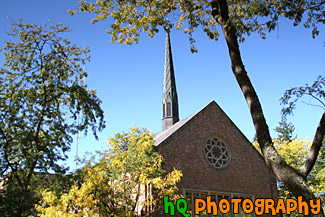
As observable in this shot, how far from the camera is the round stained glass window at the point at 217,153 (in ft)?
Answer: 68.8

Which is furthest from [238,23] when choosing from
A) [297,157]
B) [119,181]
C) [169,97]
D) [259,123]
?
[297,157]

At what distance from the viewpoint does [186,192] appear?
18.9 meters

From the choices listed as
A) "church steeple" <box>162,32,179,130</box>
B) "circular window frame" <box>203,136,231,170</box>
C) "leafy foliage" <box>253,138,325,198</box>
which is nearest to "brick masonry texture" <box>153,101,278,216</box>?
"circular window frame" <box>203,136,231,170</box>

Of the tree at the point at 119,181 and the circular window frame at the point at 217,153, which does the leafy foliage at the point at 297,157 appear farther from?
the tree at the point at 119,181

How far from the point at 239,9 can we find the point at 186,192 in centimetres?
1201

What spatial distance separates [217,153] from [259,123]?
15.0 metres

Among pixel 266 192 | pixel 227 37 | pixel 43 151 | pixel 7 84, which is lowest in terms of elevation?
pixel 266 192

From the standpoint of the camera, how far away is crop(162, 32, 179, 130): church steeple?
2852cm

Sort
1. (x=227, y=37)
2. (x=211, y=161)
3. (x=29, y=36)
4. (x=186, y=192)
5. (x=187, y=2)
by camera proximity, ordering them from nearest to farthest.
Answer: (x=227, y=37), (x=187, y=2), (x=29, y=36), (x=186, y=192), (x=211, y=161)

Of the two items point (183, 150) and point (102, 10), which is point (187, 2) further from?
point (183, 150)

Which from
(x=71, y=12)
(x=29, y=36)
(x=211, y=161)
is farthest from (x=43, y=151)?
(x=211, y=161)

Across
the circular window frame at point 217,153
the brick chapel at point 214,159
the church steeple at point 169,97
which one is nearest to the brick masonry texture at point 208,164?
the brick chapel at point 214,159

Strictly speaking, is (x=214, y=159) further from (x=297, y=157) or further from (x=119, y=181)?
(x=297, y=157)

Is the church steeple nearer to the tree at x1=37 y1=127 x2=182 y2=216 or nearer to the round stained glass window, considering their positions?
Result: the round stained glass window
